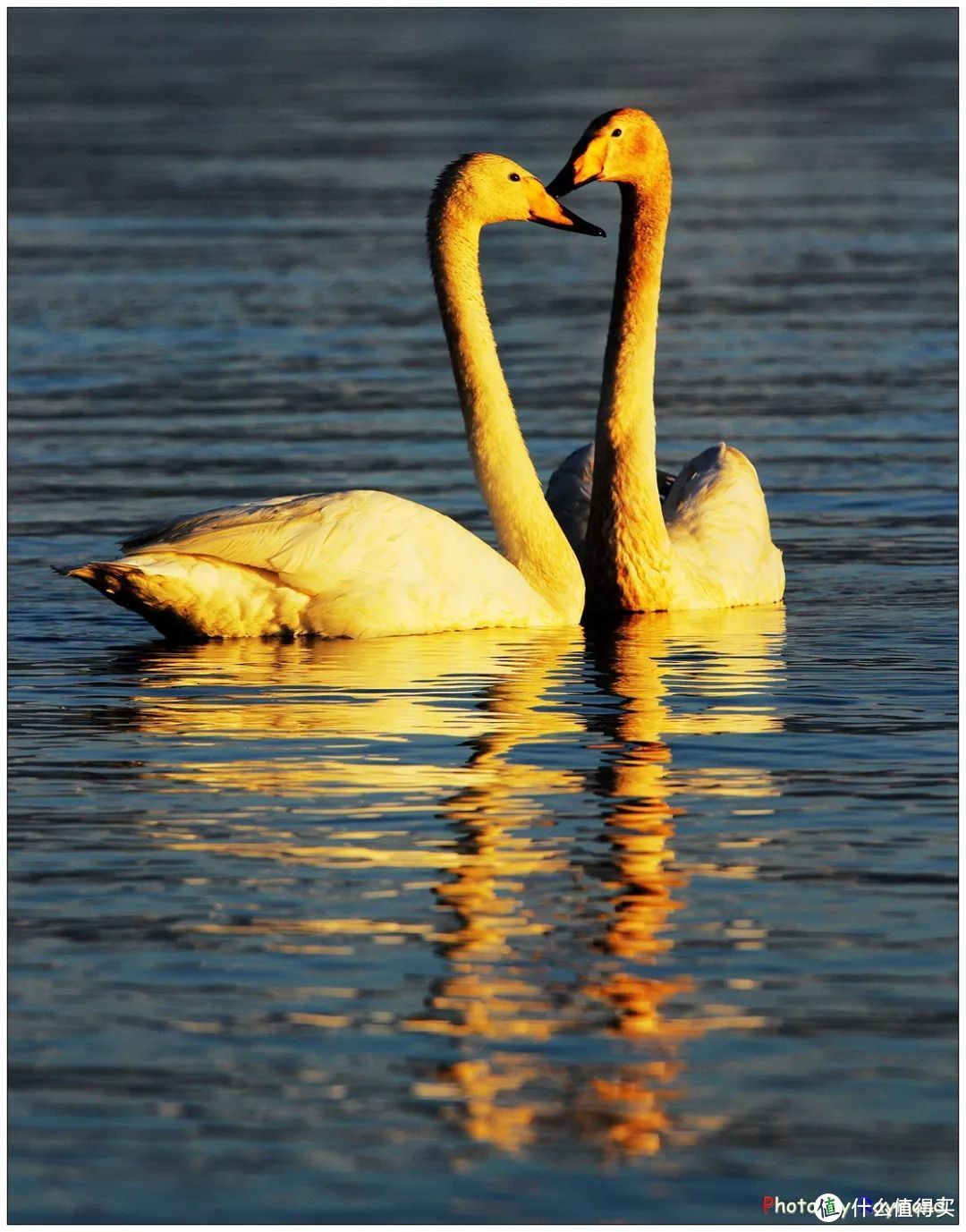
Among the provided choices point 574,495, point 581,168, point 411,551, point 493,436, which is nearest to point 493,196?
point 581,168

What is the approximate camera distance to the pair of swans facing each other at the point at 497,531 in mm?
12273

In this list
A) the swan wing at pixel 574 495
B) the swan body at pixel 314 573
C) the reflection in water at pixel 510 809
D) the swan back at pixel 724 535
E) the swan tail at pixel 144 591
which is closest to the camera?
Result: the reflection in water at pixel 510 809

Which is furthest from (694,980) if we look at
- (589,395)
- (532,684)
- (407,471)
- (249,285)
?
(249,285)

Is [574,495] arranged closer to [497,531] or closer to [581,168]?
[497,531]

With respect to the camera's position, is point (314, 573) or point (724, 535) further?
point (724, 535)

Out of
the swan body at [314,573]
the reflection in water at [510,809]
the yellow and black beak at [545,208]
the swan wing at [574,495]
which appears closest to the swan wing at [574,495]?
A: the swan wing at [574,495]

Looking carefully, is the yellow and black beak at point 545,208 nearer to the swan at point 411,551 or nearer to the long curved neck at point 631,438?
the swan at point 411,551

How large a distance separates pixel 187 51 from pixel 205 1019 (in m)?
58.1

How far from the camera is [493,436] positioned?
13328 mm

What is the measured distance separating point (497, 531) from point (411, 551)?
102 cm

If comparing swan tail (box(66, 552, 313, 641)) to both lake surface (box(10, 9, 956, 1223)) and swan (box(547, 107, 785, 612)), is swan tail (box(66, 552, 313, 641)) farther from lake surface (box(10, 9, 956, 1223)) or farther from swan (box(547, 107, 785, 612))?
swan (box(547, 107, 785, 612))

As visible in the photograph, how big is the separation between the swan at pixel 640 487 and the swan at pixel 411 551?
0.37m

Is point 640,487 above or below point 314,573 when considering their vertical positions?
above

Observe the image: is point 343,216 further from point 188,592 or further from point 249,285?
point 188,592
